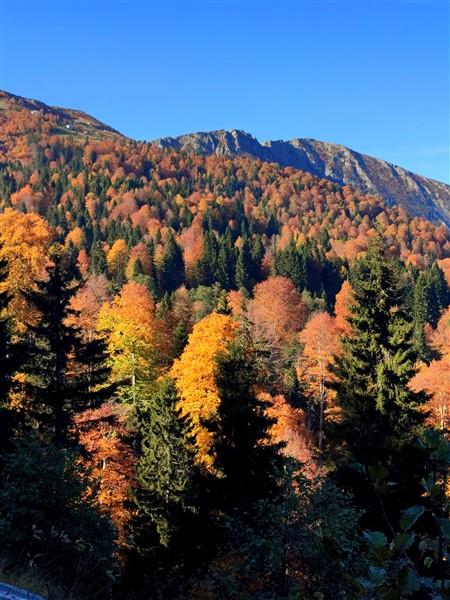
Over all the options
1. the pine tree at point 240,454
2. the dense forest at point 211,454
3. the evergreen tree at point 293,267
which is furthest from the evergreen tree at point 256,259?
the pine tree at point 240,454

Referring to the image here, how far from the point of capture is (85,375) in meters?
23.1

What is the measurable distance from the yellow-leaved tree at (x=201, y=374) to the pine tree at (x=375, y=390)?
305 inches

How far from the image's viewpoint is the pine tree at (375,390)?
61.2 feet

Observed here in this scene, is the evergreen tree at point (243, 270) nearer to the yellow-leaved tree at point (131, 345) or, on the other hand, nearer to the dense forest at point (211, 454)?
the dense forest at point (211, 454)

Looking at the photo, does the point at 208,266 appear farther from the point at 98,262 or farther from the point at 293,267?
the point at 98,262

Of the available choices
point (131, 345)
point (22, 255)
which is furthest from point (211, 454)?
point (22, 255)

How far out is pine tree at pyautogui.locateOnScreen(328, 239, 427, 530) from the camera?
18.7 meters

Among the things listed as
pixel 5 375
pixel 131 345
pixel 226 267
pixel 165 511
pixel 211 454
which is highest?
pixel 226 267

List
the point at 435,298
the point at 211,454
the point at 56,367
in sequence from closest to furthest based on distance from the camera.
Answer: the point at 211,454
the point at 56,367
the point at 435,298

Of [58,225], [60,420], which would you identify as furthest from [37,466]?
[58,225]

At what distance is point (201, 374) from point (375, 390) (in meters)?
11.2

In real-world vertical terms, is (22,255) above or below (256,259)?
below

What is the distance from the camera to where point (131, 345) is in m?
42.1

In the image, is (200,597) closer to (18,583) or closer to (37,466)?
(37,466)
